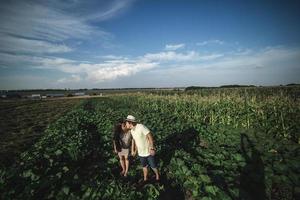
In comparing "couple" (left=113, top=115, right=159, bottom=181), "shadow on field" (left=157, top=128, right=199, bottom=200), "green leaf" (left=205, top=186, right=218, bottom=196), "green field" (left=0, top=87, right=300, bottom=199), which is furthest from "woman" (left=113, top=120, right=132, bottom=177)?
"green leaf" (left=205, top=186, right=218, bottom=196)

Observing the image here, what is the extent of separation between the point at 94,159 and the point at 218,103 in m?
10.1

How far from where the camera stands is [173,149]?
9.20 m

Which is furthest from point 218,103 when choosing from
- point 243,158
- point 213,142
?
point 243,158

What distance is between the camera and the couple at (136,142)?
604cm

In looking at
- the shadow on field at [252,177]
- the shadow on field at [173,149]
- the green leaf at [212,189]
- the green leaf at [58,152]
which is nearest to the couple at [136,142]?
the shadow on field at [173,149]

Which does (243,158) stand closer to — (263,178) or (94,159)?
(263,178)

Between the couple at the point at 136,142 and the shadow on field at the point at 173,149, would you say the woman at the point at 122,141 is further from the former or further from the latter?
the shadow on field at the point at 173,149

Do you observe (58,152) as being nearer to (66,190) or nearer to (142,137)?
(66,190)

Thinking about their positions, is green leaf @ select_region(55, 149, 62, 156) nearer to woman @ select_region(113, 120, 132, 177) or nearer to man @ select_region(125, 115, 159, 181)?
woman @ select_region(113, 120, 132, 177)

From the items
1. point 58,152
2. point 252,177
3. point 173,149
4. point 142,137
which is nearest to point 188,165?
point 252,177

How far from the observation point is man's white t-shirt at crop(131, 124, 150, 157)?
19.8ft

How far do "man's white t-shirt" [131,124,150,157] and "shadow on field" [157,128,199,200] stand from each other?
1220 millimetres

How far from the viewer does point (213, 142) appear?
32.1 ft

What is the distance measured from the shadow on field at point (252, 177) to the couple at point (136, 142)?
2484 mm
